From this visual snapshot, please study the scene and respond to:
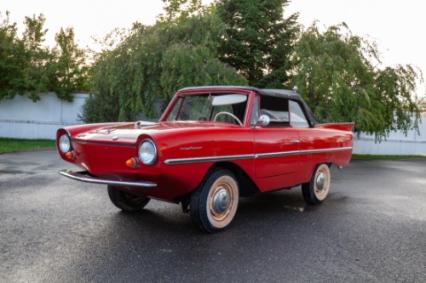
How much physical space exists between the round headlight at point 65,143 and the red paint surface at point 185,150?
0.22 feet

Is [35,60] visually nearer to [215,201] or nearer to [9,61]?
[9,61]

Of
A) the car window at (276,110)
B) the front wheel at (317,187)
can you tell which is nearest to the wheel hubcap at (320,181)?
the front wheel at (317,187)

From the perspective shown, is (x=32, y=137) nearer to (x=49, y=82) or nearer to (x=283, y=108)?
(x=49, y=82)

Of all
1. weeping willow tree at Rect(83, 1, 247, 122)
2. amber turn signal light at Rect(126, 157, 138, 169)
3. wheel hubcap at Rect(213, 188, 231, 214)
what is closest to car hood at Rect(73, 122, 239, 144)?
amber turn signal light at Rect(126, 157, 138, 169)

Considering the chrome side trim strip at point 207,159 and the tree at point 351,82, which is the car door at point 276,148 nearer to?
the chrome side trim strip at point 207,159

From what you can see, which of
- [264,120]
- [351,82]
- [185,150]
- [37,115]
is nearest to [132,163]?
[185,150]

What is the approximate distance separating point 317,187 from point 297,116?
3.80ft

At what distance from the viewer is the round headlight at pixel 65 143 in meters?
4.48

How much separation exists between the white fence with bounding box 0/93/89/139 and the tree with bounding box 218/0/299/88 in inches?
307

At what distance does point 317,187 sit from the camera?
598 centimetres

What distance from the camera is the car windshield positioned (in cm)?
496

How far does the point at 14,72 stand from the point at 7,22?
289cm

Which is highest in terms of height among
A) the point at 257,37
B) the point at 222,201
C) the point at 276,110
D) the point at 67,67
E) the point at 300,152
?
the point at 257,37

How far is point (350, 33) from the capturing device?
1444 centimetres
